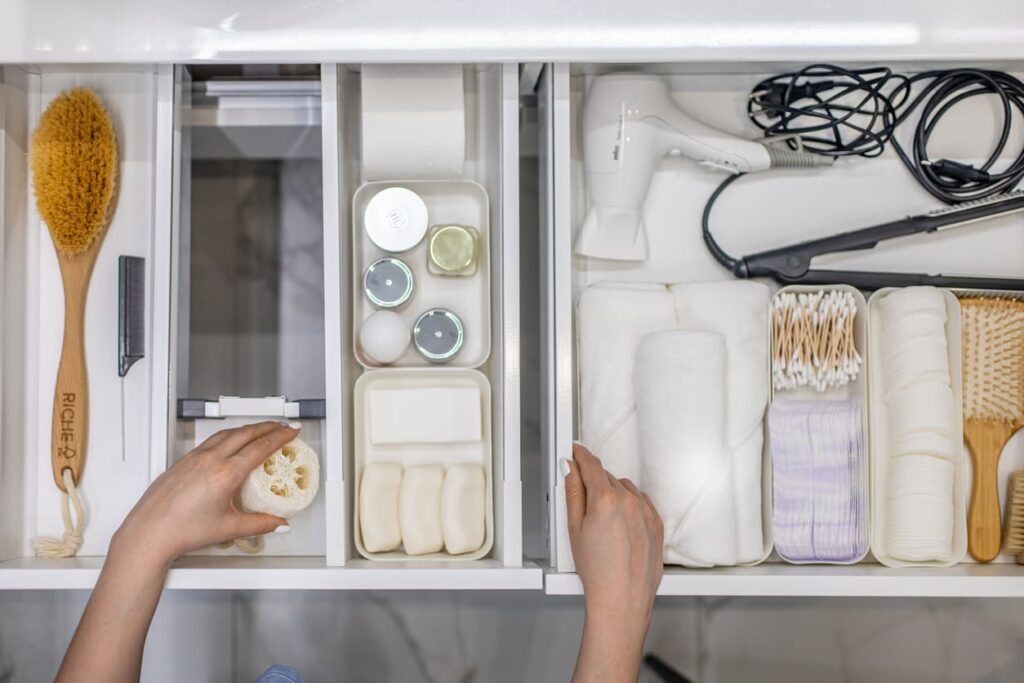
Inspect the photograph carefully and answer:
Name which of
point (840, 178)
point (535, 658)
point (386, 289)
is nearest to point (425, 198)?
point (386, 289)

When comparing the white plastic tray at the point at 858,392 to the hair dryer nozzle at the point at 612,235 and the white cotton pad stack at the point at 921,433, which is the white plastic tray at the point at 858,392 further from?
the hair dryer nozzle at the point at 612,235

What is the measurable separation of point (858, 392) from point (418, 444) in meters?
0.52

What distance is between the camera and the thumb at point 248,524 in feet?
2.74

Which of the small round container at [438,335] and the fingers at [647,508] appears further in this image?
the small round container at [438,335]

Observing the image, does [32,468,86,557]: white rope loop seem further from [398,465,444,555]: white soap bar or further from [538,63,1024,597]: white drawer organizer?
[538,63,1024,597]: white drawer organizer

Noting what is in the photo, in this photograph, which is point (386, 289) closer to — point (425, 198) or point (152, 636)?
point (425, 198)

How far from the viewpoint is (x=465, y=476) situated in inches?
35.6

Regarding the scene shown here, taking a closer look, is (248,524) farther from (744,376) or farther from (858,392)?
(858,392)

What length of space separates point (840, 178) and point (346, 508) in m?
0.72

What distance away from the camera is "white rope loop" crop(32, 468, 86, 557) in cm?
92

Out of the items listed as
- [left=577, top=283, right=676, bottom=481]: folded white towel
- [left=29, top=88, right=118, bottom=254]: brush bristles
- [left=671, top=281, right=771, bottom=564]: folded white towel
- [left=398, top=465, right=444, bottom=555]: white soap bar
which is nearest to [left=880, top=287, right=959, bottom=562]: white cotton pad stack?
[left=671, top=281, right=771, bottom=564]: folded white towel

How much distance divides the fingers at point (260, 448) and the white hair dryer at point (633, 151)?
1.33ft

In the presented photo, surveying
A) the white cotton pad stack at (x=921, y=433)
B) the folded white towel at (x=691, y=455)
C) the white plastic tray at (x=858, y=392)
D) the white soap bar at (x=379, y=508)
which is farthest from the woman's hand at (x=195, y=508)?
the white cotton pad stack at (x=921, y=433)

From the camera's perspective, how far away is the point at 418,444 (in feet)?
3.10
